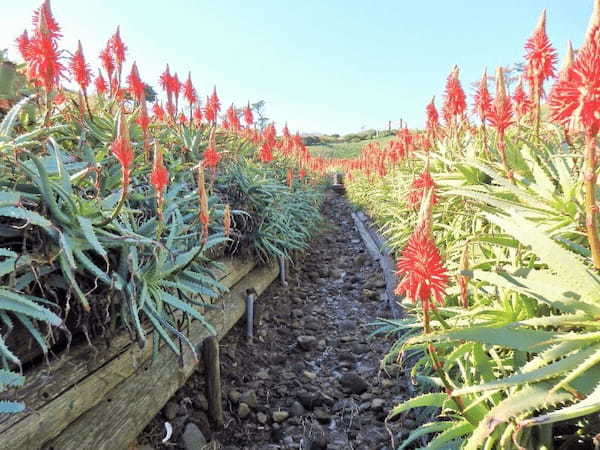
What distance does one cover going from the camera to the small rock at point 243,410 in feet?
8.02

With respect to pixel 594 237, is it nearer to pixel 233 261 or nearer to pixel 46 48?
pixel 46 48

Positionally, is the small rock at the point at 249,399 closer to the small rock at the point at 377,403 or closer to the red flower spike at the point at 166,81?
the small rock at the point at 377,403

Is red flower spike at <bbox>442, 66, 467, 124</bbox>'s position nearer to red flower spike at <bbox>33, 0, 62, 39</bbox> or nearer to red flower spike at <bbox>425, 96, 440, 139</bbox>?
red flower spike at <bbox>425, 96, 440, 139</bbox>

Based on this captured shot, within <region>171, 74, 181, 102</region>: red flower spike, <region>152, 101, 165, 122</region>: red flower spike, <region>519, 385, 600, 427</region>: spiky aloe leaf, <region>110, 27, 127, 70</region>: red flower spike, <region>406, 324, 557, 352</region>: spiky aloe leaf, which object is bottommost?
<region>519, 385, 600, 427</region>: spiky aloe leaf

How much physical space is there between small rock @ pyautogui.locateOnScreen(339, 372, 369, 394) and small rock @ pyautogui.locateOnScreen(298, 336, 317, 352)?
0.52 meters

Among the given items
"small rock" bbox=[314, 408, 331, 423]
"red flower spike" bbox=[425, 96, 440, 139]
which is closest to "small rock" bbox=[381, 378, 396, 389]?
"small rock" bbox=[314, 408, 331, 423]

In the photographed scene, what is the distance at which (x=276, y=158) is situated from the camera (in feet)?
21.3

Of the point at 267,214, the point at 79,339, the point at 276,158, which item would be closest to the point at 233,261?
the point at 267,214

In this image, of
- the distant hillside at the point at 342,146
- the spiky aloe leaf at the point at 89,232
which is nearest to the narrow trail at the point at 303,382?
the spiky aloe leaf at the point at 89,232

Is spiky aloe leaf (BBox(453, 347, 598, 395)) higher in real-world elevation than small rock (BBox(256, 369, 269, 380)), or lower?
higher

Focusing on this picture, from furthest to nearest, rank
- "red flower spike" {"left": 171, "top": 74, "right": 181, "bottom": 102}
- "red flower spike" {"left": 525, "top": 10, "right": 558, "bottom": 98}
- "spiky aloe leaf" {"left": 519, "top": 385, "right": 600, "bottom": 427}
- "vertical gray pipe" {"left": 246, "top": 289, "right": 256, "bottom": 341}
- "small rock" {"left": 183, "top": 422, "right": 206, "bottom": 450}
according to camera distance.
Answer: "vertical gray pipe" {"left": 246, "top": 289, "right": 256, "bottom": 341}, "red flower spike" {"left": 171, "top": 74, "right": 181, "bottom": 102}, "small rock" {"left": 183, "top": 422, "right": 206, "bottom": 450}, "red flower spike" {"left": 525, "top": 10, "right": 558, "bottom": 98}, "spiky aloe leaf" {"left": 519, "top": 385, "right": 600, "bottom": 427}

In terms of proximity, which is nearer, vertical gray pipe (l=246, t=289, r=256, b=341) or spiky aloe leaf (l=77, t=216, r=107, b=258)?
spiky aloe leaf (l=77, t=216, r=107, b=258)

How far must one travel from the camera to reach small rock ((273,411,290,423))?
7.93ft

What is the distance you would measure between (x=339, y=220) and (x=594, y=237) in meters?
7.45
